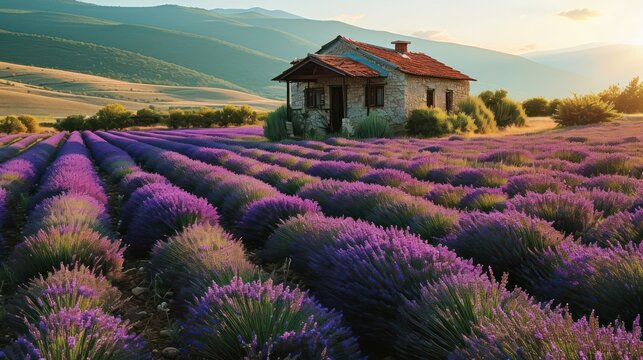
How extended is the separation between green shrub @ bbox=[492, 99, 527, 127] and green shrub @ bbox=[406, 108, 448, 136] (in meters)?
7.52

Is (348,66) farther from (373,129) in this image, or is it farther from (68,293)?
(68,293)

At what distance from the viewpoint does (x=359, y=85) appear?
77.5 feet

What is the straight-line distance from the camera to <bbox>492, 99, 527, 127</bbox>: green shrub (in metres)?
27.3

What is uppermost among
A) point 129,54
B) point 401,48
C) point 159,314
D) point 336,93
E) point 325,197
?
point 129,54

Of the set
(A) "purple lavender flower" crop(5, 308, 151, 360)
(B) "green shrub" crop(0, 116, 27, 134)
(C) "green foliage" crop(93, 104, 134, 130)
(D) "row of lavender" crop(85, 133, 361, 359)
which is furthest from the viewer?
(C) "green foliage" crop(93, 104, 134, 130)

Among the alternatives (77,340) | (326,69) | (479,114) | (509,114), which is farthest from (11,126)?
(77,340)

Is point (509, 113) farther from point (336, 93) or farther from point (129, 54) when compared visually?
point (129, 54)

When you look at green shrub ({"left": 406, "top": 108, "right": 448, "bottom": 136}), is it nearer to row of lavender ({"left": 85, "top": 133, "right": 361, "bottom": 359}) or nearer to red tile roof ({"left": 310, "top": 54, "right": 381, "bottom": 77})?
red tile roof ({"left": 310, "top": 54, "right": 381, "bottom": 77})

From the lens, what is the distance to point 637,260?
216 centimetres

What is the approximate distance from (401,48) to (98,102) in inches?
3665

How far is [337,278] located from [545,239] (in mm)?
1331

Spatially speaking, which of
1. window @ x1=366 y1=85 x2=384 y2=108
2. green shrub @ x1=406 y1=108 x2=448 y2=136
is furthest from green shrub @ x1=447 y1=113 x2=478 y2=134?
window @ x1=366 y1=85 x2=384 y2=108

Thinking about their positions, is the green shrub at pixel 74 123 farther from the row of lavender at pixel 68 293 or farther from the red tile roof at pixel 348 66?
the row of lavender at pixel 68 293

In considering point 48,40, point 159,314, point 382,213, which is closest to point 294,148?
point 382,213
